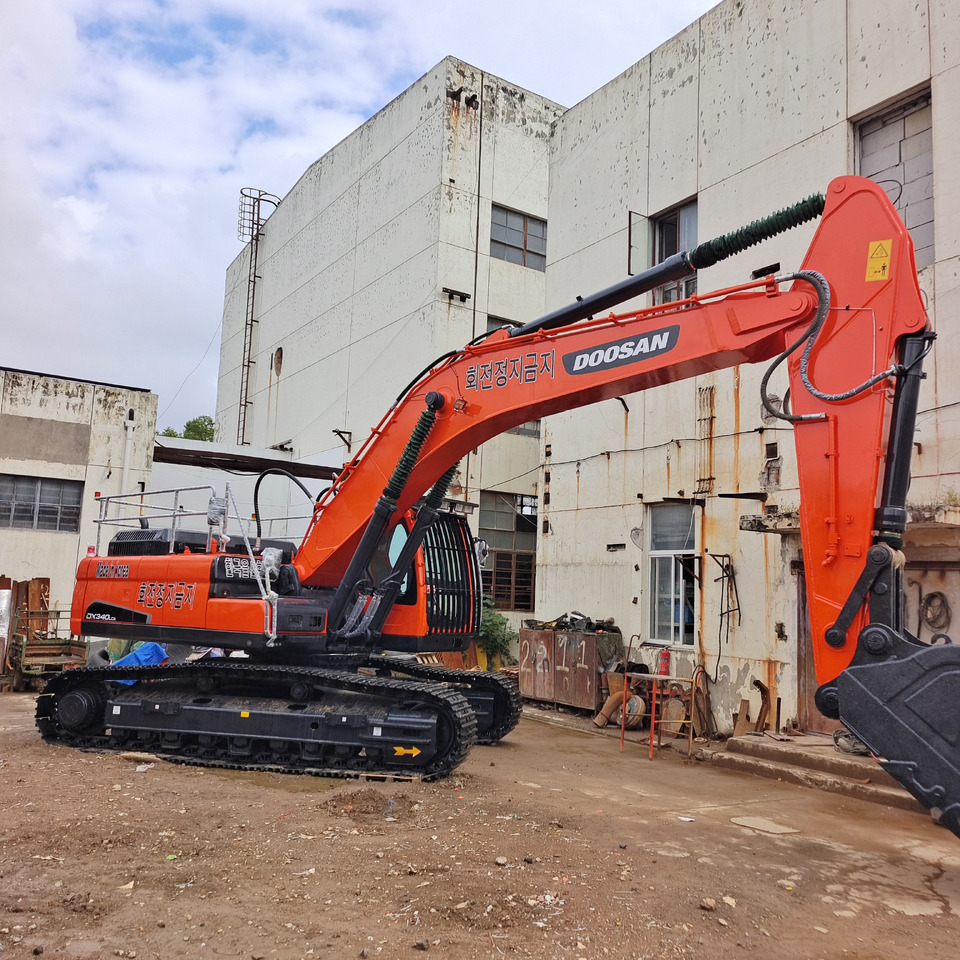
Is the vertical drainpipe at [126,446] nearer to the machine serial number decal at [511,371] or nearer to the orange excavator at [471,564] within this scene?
the orange excavator at [471,564]

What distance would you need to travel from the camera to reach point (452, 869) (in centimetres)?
518

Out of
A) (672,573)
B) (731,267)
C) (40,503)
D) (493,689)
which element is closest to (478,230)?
(731,267)

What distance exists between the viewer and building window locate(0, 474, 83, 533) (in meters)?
18.1

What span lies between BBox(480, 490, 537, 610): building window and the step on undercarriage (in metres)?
10.4

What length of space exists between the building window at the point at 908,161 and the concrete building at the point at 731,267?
0.07 feet

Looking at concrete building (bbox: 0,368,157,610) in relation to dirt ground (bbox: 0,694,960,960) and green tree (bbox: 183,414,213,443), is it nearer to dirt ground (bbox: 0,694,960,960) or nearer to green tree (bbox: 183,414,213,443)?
dirt ground (bbox: 0,694,960,960)

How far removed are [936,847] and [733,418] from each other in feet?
19.9

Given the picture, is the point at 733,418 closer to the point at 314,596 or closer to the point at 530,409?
the point at 530,409

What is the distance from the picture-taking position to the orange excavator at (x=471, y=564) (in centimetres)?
465

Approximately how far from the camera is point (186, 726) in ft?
27.3

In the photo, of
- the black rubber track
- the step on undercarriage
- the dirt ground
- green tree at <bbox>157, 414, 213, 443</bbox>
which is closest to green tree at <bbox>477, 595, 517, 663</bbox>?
the black rubber track

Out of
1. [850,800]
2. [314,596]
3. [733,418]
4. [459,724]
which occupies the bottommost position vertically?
[850,800]

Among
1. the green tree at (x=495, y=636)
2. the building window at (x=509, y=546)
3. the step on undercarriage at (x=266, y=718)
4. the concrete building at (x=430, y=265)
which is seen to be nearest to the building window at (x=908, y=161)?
the step on undercarriage at (x=266, y=718)

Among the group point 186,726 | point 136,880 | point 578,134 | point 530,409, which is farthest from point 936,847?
point 578,134
